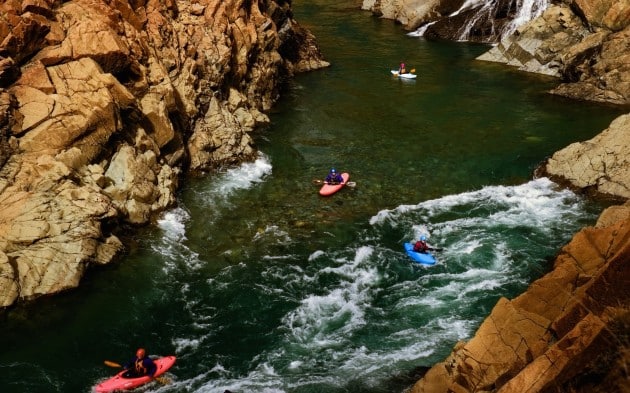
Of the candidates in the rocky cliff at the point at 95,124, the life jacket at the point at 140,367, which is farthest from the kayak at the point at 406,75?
the life jacket at the point at 140,367

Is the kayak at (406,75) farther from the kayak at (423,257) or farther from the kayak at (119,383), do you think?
the kayak at (119,383)

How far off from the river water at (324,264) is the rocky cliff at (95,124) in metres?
1.15

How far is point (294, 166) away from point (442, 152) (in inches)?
311

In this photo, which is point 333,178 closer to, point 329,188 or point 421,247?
point 329,188

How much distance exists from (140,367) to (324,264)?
7.14m

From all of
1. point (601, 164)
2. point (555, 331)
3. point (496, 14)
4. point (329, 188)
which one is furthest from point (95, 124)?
point (496, 14)

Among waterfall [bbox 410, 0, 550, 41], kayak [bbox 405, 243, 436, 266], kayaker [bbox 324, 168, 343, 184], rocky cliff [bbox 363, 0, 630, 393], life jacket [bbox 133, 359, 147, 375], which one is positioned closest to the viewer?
rocky cliff [bbox 363, 0, 630, 393]

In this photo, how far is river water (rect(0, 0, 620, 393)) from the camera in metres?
14.0

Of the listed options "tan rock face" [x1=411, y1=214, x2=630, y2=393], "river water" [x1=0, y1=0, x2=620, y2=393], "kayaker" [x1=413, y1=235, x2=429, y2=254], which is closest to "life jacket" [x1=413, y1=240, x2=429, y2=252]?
"kayaker" [x1=413, y1=235, x2=429, y2=254]

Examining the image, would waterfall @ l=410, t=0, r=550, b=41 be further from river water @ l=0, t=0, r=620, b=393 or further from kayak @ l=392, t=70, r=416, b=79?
river water @ l=0, t=0, r=620, b=393

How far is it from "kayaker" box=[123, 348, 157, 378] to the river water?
80 cm

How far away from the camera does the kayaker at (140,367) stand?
13219mm

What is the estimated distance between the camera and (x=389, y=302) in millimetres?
16406

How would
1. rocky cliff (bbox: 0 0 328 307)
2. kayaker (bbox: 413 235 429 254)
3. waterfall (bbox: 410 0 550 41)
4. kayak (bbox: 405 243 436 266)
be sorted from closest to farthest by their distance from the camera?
1. rocky cliff (bbox: 0 0 328 307)
2. kayak (bbox: 405 243 436 266)
3. kayaker (bbox: 413 235 429 254)
4. waterfall (bbox: 410 0 550 41)
